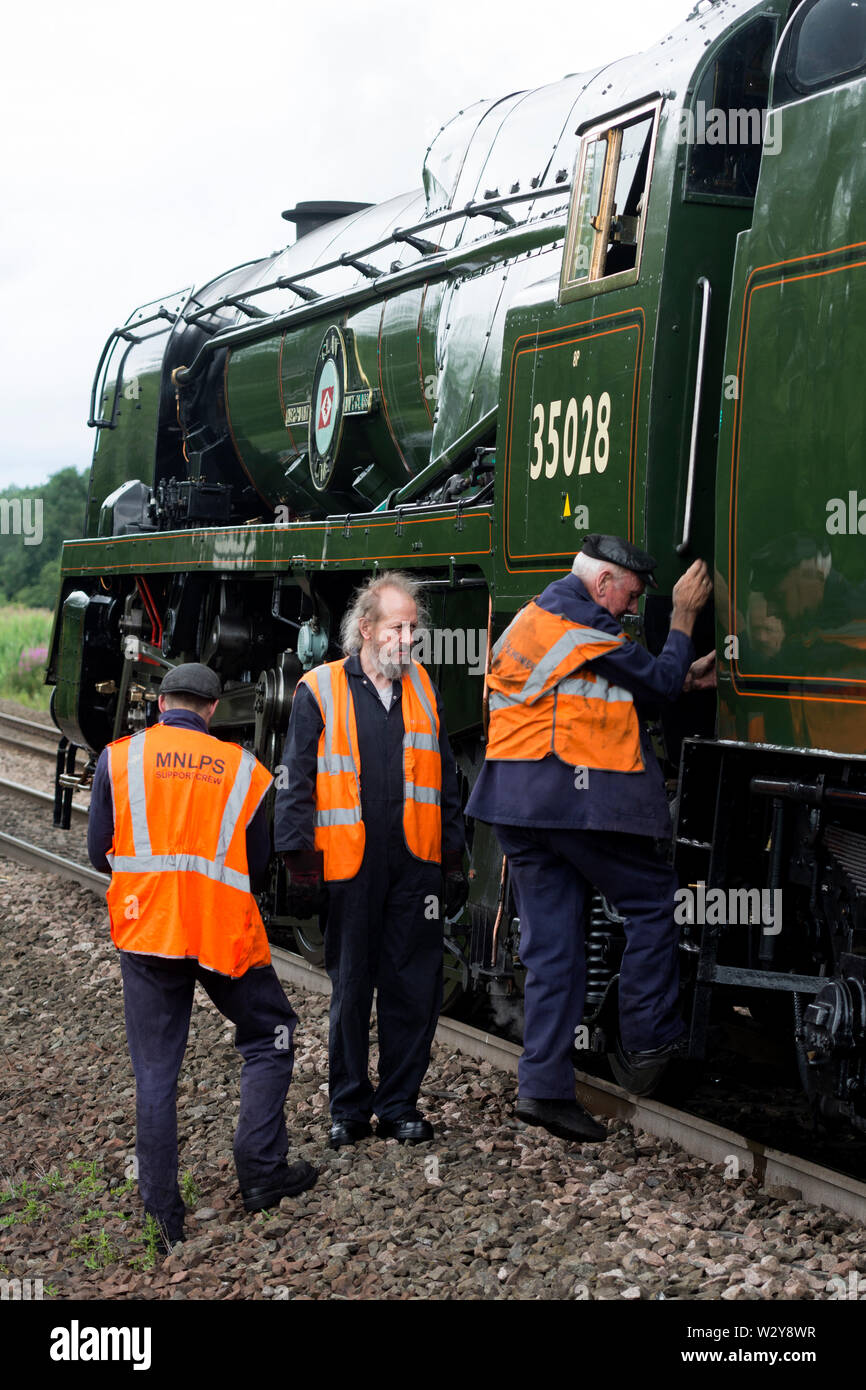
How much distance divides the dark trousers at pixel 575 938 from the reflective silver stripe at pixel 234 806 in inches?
35.0

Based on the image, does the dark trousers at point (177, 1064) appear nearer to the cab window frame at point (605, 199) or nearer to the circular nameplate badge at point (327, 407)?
the cab window frame at point (605, 199)

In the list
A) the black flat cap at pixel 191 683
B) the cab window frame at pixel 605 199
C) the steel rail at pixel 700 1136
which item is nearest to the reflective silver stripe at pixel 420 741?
the black flat cap at pixel 191 683

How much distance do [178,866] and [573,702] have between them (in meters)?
1.32

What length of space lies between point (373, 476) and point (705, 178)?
11.5 ft

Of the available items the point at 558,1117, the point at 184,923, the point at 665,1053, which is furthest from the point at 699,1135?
the point at 184,923

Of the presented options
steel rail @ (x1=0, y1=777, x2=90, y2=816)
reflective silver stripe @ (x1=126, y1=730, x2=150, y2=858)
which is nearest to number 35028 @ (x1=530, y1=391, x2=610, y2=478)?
reflective silver stripe @ (x1=126, y1=730, x2=150, y2=858)

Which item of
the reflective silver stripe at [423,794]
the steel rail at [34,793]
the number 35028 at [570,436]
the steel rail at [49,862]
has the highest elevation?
the number 35028 at [570,436]

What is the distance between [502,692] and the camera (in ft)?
16.5

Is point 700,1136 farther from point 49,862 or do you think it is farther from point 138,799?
point 49,862

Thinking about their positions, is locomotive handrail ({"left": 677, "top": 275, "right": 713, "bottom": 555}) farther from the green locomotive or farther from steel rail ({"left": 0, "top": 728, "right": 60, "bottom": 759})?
steel rail ({"left": 0, "top": 728, "right": 60, "bottom": 759})

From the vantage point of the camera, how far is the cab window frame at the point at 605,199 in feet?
16.0

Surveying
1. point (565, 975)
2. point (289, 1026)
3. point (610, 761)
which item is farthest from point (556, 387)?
point (289, 1026)

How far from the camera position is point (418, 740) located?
5137 mm

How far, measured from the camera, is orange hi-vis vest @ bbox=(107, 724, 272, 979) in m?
4.53
